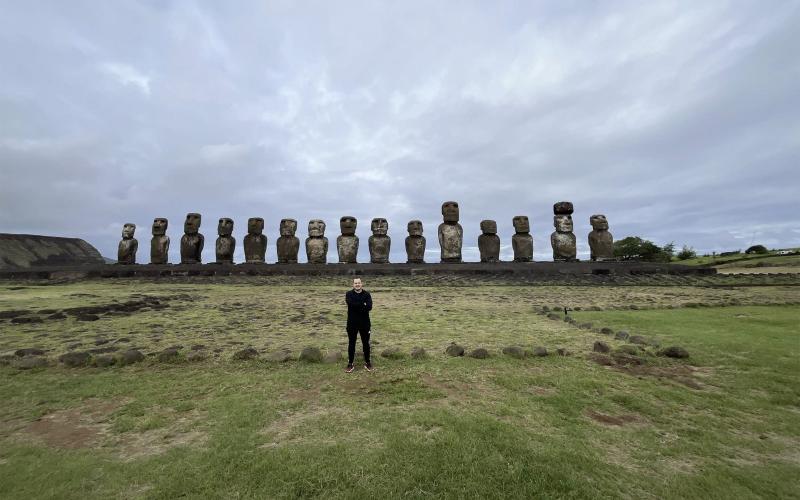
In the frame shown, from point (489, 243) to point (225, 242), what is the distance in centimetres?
1539

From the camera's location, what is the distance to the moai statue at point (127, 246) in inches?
1025

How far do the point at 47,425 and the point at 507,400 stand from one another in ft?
15.9

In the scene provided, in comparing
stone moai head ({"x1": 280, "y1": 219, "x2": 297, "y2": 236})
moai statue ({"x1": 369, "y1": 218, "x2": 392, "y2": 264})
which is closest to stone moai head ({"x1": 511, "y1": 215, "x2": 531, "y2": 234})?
moai statue ({"x1": 369, "y1": 218, "x2": 392, "y2": 264})

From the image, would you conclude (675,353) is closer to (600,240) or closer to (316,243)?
(600,240)

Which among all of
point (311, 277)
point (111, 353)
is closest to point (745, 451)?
point (111, 353)

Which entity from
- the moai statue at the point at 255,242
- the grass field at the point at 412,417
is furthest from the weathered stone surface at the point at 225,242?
the grass field at the point at 412,417

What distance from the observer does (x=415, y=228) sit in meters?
23.6

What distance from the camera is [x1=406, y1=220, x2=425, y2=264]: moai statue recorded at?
2350 cm

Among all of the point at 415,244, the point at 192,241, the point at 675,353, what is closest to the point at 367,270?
the point at 415,244

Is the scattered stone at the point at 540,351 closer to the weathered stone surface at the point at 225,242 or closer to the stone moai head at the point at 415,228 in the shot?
the stone moai head at the point at 415,228

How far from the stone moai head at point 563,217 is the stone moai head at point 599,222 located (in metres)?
1.41

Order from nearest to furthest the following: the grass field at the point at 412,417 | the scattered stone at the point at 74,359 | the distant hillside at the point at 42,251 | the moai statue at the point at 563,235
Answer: the grass field at the point at 412,417
the scattered stone at the point at 74,359
the moai statue at the point at 563,235
the distant hillside at the point at 42,251

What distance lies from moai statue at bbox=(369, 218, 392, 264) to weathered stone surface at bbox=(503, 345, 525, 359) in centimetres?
1729

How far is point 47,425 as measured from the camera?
429 cm
